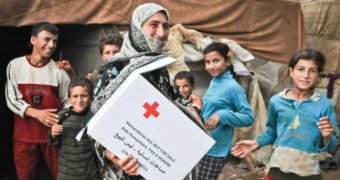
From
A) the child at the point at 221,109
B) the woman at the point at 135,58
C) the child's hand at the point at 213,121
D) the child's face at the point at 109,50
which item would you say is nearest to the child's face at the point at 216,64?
the child at the point at 221,109

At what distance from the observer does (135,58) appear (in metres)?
1.48

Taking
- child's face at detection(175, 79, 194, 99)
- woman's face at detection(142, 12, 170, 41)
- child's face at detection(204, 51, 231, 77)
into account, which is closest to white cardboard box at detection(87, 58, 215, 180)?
woman's face at detection(142, 12, 170, 41)

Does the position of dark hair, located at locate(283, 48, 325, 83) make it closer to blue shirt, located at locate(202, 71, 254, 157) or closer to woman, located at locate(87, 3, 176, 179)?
blue shirt, located at locate(202, 71, 254, 157)

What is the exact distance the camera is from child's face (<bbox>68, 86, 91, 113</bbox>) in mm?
2729

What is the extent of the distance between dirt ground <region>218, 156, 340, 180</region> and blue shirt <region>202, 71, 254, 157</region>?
1701 mm

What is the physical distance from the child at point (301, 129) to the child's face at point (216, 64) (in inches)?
24.9

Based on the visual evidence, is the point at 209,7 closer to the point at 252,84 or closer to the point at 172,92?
the point at 252,84

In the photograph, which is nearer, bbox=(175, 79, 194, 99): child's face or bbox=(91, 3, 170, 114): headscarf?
bbox=(91, 3, 170, 114): headscarf

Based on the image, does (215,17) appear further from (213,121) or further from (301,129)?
(301,129)

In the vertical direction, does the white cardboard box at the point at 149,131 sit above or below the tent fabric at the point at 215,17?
below

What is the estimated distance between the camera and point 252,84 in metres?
4.79

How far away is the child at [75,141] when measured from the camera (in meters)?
2.73

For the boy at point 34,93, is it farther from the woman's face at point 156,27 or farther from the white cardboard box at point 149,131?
the white cardboard box at point 149,131

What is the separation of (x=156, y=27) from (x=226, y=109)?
3.96ft
